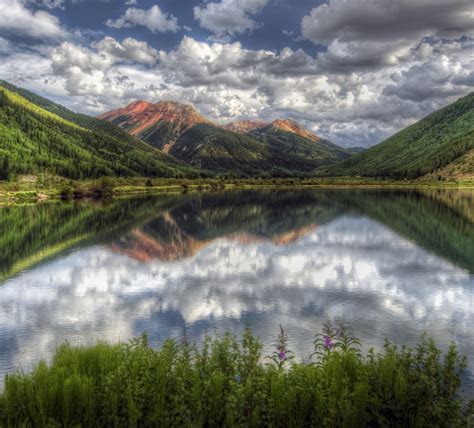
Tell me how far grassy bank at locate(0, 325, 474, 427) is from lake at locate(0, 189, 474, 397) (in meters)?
6.69

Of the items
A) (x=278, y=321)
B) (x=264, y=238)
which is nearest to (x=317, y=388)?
(x=278, y=321)

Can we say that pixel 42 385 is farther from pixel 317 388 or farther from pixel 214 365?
pixel 317 388

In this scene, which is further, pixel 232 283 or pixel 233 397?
pixel 232 283

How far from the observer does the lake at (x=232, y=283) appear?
28938mm

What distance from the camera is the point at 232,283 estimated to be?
4350 cm

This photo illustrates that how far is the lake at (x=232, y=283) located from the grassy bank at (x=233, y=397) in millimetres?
6690

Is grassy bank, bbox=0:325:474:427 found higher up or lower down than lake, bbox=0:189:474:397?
higher up

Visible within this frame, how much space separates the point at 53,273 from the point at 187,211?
77.3 m

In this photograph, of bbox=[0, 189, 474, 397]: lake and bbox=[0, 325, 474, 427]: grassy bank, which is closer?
bbox=[0, 325, 474, 427]: grassy bank

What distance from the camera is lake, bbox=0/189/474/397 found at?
94.9 ft

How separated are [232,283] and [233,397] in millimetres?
29903

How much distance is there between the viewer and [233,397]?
13.6 meters

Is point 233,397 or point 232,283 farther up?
point 233,397

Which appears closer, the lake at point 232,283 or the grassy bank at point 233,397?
the grassy bank at point 233,397
